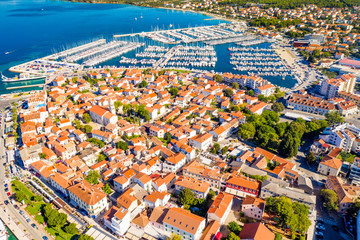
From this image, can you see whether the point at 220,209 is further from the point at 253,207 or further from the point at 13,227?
the point at 13,227

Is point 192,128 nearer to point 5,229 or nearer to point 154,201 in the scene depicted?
point 154,201

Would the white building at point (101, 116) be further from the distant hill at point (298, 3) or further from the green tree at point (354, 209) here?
the distant hill at point (298, 3)

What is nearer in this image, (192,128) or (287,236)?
(287,236)

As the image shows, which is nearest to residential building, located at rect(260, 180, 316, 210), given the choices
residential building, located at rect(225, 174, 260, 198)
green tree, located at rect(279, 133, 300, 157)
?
residential building, located at rect(225, 174, 260, 198)

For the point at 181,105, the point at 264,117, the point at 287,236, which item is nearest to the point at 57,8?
the point at 181,105

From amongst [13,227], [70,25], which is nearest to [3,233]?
[13,227]
